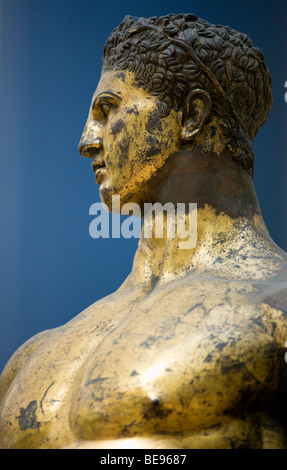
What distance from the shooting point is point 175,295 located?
3.18 metres

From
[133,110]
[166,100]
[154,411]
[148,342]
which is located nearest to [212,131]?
[166,100]

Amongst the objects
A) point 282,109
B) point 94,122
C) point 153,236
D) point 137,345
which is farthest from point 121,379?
point 282,109

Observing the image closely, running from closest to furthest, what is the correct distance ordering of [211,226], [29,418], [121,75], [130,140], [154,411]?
[154,411] < [29,418] < [211,226] < [130,140] < [121,75]

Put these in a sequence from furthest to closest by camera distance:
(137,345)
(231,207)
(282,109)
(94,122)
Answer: (282,109)
(94,122)
(231,207)
(137,345)

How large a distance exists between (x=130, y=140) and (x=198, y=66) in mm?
493

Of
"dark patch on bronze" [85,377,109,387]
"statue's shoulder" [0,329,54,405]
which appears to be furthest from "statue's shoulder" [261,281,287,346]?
"statue's shoulder" [0,329,54,405]

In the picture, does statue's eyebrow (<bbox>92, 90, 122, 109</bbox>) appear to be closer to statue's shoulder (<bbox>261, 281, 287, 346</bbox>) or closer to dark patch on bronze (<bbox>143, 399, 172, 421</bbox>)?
statue's shoulder (<bbox>261, 281, 287, 346</bbox>)

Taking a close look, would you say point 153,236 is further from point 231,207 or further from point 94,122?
point 94,122

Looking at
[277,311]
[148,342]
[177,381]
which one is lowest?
[177,381]

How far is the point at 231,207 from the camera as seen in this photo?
3578 millimetres

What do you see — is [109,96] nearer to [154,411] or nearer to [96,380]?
[96,380]

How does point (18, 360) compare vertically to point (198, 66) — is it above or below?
below

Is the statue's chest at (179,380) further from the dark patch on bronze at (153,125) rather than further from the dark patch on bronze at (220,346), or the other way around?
the dark patch on bronze at (153,125)

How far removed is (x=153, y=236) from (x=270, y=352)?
41.2 inches
